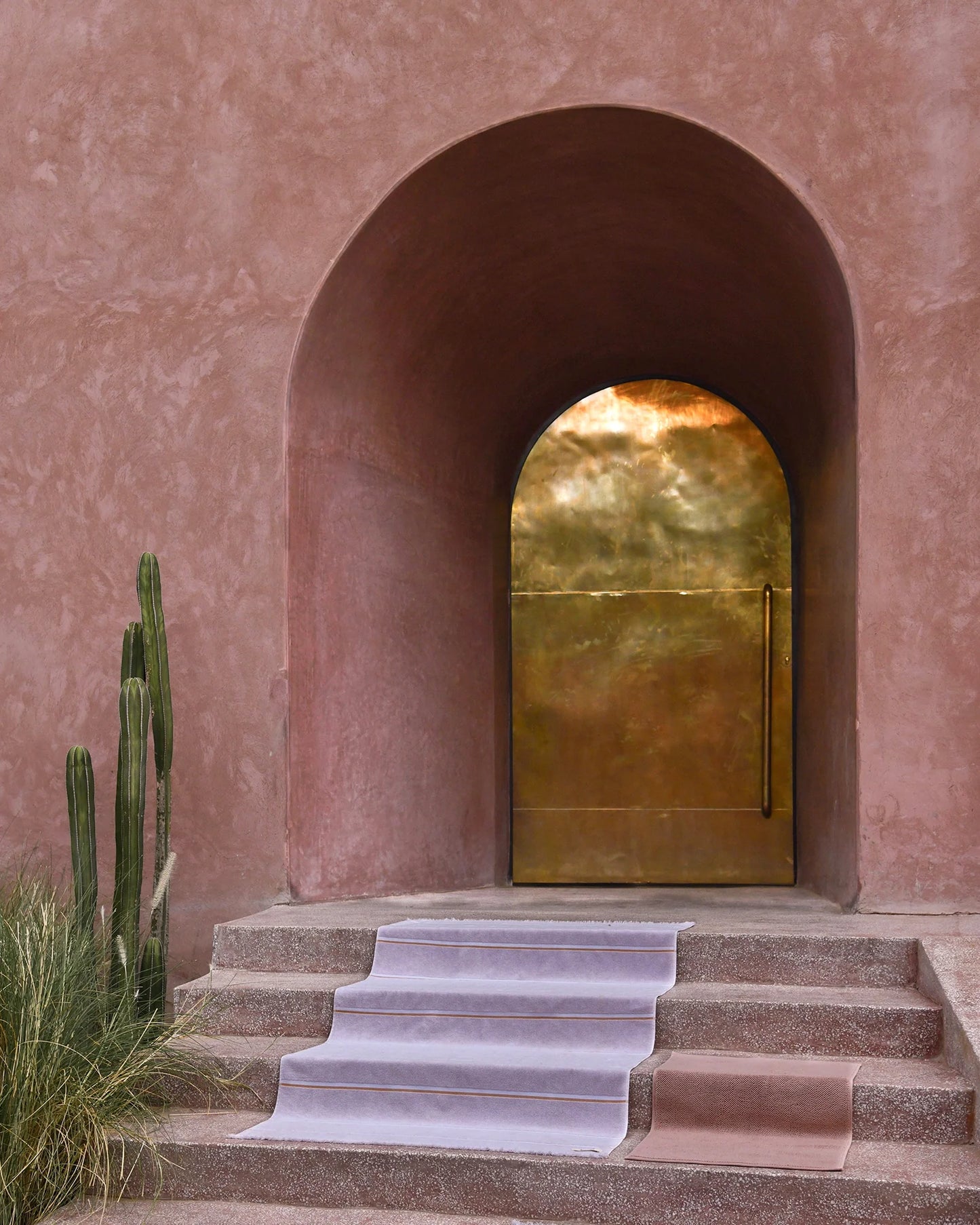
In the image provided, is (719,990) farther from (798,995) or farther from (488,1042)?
(488,1042)

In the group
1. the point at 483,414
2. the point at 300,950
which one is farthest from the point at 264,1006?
the point at 483,414

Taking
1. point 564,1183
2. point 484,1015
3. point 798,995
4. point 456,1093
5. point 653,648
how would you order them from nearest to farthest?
point 564,1183 < point 456,1093 < point 798,995 < point 484,1015 < point 653,648

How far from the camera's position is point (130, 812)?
4281 millimetres

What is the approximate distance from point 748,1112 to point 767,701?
12.8ft

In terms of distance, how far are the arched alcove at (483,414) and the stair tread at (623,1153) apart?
1459mm

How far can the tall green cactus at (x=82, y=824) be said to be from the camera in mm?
4316

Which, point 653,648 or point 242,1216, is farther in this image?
point 653,648

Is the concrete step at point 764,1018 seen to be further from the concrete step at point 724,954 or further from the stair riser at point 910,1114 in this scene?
the stair riser at point 910,1114

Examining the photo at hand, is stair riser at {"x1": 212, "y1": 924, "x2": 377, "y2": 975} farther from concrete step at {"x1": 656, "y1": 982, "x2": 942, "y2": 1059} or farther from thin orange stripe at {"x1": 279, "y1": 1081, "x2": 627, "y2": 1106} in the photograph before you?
concrete step at {"x1": 656, "y1": 982, "x2": 942, "y2": 1059}

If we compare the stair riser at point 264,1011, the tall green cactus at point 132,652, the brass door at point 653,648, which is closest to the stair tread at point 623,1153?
the stair riser at point 264,1011

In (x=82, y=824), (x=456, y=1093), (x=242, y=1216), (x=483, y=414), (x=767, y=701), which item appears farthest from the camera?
(x=767, y=701)

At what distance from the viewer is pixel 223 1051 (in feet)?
13.2

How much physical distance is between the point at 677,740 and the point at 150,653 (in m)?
3.74

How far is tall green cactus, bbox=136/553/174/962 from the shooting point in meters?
4.43
